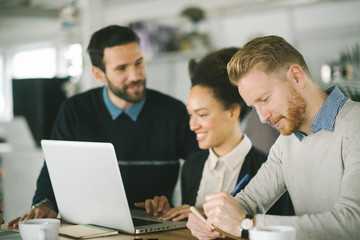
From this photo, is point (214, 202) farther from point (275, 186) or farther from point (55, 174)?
point (55, 174)

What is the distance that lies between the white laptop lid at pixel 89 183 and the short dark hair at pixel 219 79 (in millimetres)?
662

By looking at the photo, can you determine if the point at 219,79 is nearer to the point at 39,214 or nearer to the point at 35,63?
the point at 39,214

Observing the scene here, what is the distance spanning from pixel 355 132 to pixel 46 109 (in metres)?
3.91

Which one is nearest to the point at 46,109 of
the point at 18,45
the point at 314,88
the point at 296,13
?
the point at 296,13

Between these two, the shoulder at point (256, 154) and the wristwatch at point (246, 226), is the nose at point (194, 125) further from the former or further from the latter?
the wristwatch at point (246, 226)

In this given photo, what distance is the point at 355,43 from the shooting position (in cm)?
456

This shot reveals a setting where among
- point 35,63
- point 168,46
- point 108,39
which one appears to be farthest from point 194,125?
point 35,63

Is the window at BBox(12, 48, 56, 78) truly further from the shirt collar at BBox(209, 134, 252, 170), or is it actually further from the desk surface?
the desk surface

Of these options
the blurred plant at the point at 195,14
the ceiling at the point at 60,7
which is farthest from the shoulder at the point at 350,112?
the blurred plant at the point at 195,14

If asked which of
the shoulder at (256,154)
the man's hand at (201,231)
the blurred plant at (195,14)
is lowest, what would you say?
the man's hand at (201,231)

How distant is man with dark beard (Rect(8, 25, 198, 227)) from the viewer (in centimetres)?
238

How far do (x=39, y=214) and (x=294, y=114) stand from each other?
1048 mm

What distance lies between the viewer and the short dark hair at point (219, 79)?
6.68ft

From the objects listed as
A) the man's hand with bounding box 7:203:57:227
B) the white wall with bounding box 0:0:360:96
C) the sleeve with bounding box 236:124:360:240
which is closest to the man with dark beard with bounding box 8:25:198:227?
the man's hand with bounding box 7:203:57:227
